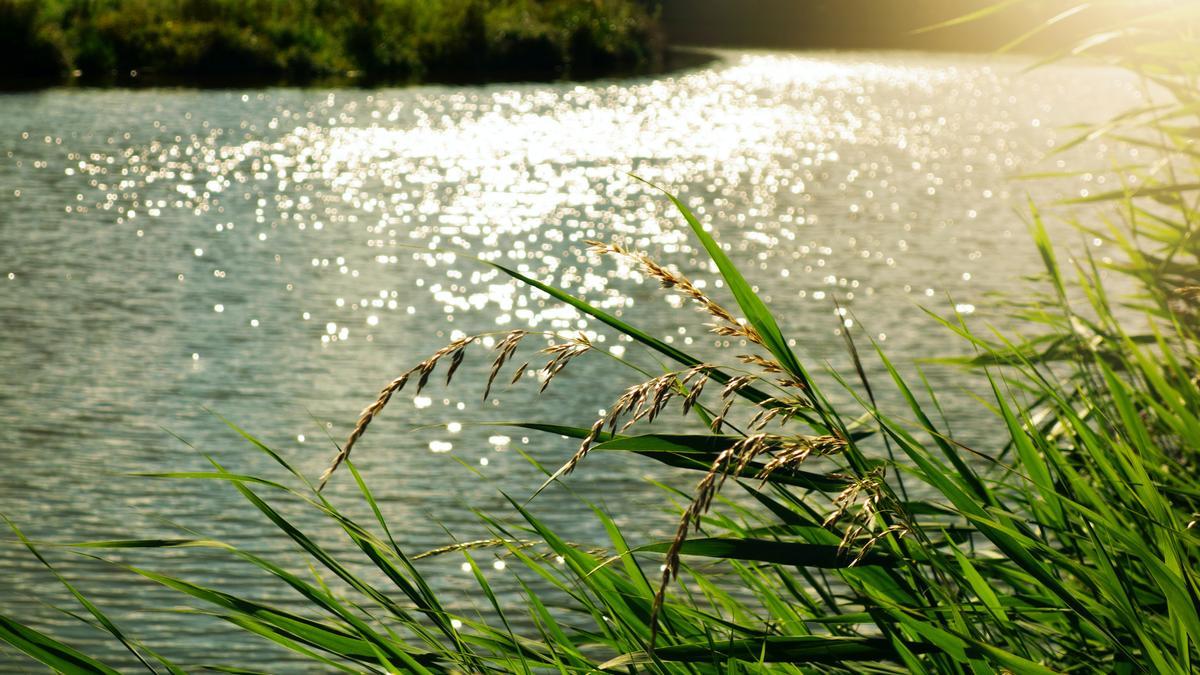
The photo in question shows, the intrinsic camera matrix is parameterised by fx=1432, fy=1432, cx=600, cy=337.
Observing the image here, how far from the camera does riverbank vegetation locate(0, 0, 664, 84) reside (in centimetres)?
2552

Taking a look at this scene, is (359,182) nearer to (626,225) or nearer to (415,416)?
(626,225)

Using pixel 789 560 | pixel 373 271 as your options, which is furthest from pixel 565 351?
pixel 373 271

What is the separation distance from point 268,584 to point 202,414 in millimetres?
2303

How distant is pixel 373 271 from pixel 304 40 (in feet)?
60.1

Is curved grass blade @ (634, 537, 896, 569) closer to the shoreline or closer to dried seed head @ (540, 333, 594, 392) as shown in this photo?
dried seed head @ (540, 333, 594, 392)

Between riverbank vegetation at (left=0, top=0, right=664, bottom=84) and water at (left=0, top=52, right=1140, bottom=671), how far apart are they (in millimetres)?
2561

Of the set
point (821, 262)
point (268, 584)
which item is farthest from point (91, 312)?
point (821, 262)

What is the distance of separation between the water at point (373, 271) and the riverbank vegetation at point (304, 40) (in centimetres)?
256

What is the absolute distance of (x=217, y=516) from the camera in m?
6.03

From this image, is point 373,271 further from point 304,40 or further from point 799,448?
point 304,40

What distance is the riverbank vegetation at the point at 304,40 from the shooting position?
25516 mm

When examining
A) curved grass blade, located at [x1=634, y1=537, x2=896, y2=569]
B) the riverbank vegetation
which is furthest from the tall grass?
the riverbank vegetation

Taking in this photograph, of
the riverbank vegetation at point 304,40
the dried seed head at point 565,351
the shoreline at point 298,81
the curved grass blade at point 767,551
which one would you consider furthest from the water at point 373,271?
the riverbank vegetation at point 304,40

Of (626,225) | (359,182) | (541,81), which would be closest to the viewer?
(626,225)
